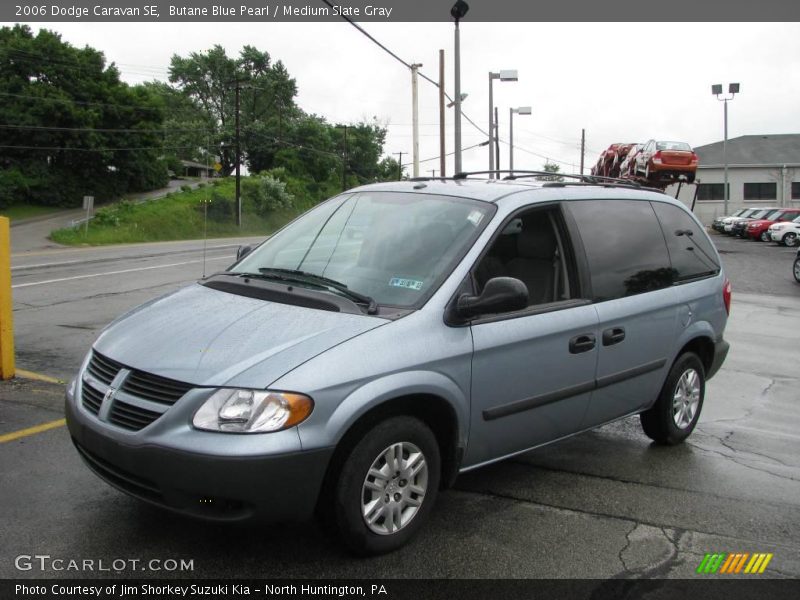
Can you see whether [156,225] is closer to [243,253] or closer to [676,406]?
[243,253]

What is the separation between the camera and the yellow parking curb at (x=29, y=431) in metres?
5.04

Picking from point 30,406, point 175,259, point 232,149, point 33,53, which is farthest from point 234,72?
point 30,406

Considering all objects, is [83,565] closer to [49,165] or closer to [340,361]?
[340,361]

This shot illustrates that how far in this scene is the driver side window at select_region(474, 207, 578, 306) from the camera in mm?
4391

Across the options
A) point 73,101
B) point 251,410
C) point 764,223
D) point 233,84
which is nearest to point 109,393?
point 251,410

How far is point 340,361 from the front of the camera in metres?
3.32

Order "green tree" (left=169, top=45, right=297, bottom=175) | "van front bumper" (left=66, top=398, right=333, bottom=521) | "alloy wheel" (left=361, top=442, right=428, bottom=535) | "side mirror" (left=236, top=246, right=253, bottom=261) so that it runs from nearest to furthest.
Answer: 1. "van front bumper" (left=66, top=398, right=333, bottom=521)
2. "alloy wheel" (left=361, top=442, right=428, bottom=535)
3. "side mirror" (left=236, top=246, right=253, bottom=261)
4. "green tree" (left=169, top=45, right=297, bottom=175)

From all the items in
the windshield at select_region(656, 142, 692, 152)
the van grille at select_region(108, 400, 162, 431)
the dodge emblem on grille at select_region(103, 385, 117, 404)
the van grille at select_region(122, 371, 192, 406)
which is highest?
the windshield at select_region(656, 142, 692, 152)

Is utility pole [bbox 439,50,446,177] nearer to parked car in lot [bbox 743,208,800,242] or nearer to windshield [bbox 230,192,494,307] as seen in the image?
parked car in lot [bbox 743,208,800,242]

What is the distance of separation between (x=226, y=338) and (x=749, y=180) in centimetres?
6173

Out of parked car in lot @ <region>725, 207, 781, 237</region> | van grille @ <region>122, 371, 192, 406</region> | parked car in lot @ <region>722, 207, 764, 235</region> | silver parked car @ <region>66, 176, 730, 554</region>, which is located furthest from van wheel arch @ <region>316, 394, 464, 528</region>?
parked car in lot @ <region>722, 207, 764, 235</region>

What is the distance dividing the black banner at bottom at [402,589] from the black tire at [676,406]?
194 cm

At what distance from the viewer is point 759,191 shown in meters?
58.3

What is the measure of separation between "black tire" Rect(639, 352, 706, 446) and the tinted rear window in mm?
653
